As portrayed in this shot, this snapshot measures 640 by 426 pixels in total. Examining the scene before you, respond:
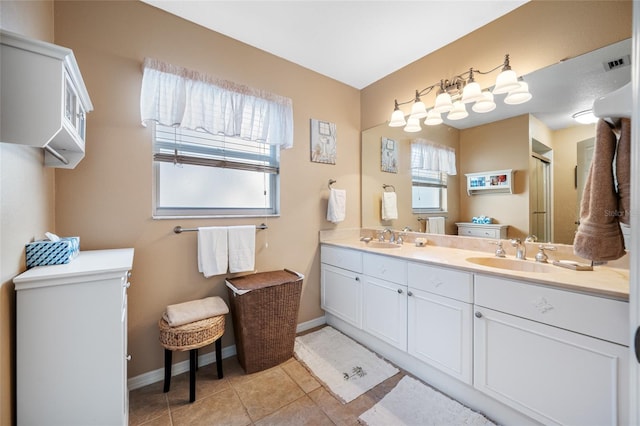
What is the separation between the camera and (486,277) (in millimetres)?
1373

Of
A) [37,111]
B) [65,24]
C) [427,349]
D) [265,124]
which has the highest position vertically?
[65,24]

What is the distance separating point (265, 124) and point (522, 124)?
6.31 ft

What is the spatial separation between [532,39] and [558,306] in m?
1.67

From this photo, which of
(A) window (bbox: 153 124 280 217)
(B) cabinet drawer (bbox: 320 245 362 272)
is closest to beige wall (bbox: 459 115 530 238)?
(B) cabinet drawer (bbox: 320 245 362 272)

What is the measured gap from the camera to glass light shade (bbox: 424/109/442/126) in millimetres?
2111

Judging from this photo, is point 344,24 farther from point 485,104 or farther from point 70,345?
point 70,345

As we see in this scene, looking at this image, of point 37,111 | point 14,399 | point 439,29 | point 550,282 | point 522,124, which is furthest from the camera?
point 439,29

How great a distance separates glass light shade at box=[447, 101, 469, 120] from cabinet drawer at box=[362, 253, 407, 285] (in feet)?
4.09

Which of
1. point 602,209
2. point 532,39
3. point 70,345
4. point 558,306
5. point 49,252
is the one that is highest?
point 532,39

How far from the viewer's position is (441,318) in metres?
1.57

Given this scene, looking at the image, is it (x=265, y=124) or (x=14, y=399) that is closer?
(x=14, y=399)

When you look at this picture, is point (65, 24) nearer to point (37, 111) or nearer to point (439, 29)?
point (37, 111)

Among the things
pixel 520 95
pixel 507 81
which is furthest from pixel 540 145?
pixel 507 81

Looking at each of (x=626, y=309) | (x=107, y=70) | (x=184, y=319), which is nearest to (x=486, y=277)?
(x=626, y=309)
